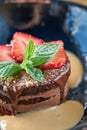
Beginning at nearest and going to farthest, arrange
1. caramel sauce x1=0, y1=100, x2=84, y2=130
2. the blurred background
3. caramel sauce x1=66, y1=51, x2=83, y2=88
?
caramel sauce x1=0, y1=100, x2=84, y2=130 → caramel sauce x1=66, y1=51, x2=83, y2=88 → the blurred background

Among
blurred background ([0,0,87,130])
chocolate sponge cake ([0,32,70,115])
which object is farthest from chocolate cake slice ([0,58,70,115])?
blurred background ([0,0,87,130])

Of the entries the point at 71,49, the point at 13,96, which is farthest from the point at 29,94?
the point at 71,49

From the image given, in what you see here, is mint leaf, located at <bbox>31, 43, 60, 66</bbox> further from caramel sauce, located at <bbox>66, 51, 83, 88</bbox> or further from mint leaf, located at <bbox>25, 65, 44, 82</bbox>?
caramel sauce, located at <bbox>66, 51, 83, 88</bbox>

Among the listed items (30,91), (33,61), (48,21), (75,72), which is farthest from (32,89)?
(48,21)

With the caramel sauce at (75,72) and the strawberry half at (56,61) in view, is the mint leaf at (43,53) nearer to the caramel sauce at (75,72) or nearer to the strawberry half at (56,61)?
the strawberry half at (56,61)

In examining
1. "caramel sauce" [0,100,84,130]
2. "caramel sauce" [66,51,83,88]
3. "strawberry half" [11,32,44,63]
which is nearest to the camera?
"caramel sauce" [0,100,84,130]

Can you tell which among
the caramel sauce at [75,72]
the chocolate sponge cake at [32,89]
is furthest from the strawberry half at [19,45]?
the caramel sauce at [75,72]

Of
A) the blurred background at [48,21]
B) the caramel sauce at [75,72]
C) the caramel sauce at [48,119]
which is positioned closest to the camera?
the caramel sauce at [48,119]
